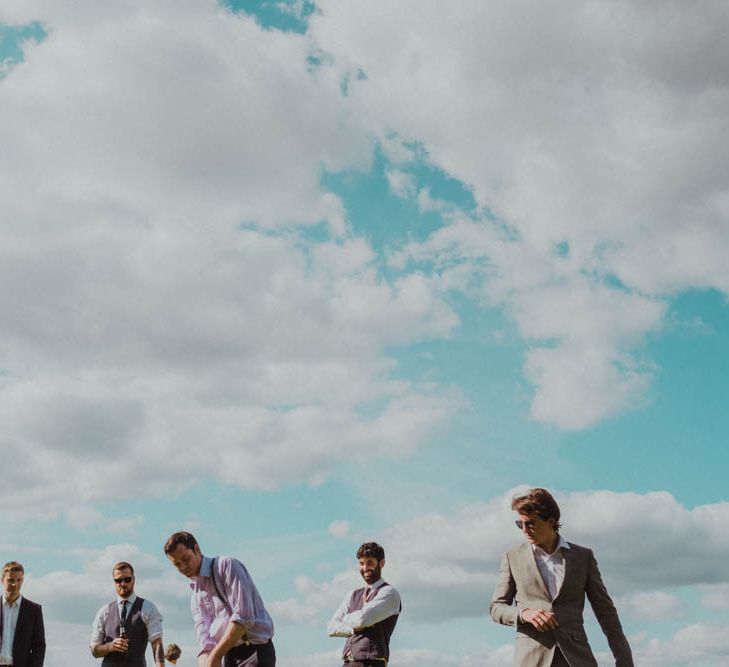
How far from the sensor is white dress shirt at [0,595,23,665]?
12609 millimetres

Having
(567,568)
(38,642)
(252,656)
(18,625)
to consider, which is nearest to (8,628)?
(18,625)

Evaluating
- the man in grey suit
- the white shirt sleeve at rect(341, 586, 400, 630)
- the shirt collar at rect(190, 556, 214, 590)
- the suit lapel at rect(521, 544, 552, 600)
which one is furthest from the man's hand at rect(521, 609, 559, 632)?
the white shirt sleeve at rect(341, 586, 400, 630)

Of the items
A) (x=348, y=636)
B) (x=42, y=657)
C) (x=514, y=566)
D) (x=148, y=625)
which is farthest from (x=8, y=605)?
(x=514, y=566)

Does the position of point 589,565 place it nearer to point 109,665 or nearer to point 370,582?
point 370,582

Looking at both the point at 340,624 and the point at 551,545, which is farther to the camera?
the point at 340,624

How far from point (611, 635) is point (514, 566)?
879mm

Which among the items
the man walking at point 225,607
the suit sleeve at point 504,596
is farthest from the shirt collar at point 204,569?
the suit sleeve at point 504,596

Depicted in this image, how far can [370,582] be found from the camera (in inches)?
434

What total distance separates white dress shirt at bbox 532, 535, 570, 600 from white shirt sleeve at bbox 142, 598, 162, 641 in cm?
766

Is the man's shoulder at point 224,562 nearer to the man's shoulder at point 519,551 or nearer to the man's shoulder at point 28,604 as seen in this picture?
the man's shoulder at point 519,551

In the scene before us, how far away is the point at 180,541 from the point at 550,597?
11.1 feet

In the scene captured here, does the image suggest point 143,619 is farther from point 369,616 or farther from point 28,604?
point 369,616

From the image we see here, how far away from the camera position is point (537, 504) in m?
7.26

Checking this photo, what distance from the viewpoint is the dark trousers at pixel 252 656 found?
877cm
